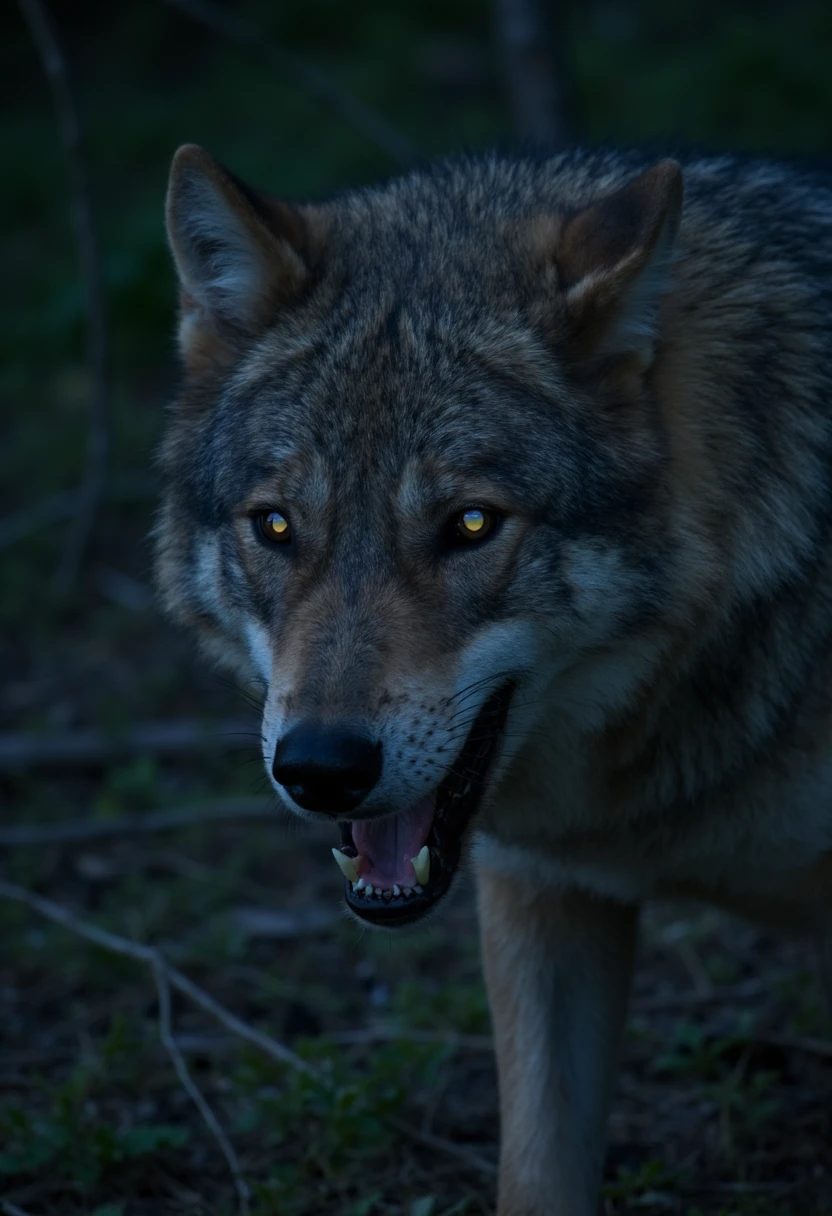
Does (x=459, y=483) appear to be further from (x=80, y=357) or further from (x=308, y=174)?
(x=308, y=174)

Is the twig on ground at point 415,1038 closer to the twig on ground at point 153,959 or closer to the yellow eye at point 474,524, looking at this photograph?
the twig on ground at point 153,959

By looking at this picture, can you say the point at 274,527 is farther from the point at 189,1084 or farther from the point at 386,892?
the point at 189,1084

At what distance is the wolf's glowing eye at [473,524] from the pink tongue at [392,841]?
526 mm

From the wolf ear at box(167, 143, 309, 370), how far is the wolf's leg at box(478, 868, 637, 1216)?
141 cm

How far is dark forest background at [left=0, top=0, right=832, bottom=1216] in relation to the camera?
346 cm

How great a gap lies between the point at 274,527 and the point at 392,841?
0.69 meters

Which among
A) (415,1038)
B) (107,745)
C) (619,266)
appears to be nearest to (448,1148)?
(415,1038)

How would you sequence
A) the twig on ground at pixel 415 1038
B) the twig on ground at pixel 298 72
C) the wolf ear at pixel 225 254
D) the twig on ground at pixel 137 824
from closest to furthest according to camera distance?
1. the wolf ear at pixel 225 254
2. the twig on ground at pixel 415 1038
3. the twig on ground at pixel 137 824
4. the twig on ground at pixel 298 72

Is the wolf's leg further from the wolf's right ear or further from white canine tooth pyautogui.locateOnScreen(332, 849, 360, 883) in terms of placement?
the wolf's right ear

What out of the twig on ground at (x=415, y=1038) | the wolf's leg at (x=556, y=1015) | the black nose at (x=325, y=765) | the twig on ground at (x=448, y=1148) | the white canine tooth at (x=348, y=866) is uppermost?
the black nose at (x=325, y=765)

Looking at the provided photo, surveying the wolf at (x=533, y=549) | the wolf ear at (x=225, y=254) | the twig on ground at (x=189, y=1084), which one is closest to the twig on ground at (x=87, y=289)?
the wolf ear at (x=225, y=254)

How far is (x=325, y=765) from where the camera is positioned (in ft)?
8.52

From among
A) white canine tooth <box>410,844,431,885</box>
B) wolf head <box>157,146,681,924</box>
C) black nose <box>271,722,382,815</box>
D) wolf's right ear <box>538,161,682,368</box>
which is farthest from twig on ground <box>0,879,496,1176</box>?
wolf's right ear <box>538,161,682,368</box>

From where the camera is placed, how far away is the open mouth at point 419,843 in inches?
112
